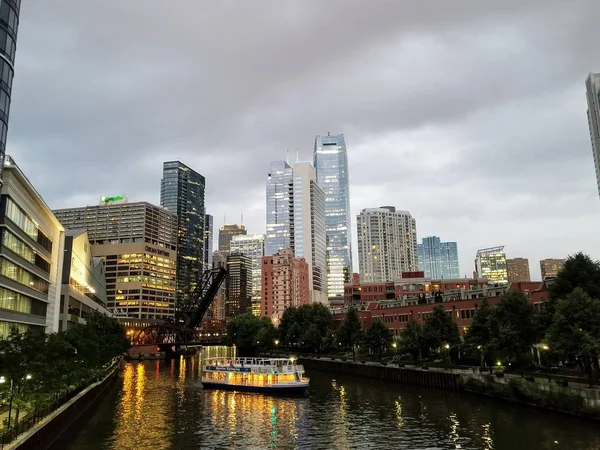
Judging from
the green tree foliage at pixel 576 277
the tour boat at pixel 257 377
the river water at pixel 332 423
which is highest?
the green tree foliage at pixel 576 277

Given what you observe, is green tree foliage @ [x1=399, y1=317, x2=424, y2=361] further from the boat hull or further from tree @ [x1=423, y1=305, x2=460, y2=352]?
the boat hull

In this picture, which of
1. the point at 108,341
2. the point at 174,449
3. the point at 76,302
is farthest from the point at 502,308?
the point at 76,302

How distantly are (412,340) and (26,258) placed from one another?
6095 cm

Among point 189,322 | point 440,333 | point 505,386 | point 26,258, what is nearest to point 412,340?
point 440,333

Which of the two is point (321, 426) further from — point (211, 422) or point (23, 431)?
point (23, 431)

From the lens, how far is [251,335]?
165m

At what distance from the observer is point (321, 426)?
1969 inches

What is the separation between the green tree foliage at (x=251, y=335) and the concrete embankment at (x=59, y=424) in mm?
89237

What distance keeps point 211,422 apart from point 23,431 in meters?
22.3

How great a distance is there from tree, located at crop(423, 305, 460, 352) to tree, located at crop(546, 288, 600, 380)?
105ft

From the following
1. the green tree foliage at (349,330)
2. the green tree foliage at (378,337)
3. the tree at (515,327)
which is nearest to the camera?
the tree at (515,327)

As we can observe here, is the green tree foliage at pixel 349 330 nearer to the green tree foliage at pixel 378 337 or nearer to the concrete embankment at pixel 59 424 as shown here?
the green tree foliage at pixel 378 337

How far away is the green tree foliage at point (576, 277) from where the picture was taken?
66250 millimetres

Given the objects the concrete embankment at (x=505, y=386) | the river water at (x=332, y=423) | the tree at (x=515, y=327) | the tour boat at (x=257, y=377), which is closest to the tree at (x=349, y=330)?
the concrete embankment at (x=505, y=386)
